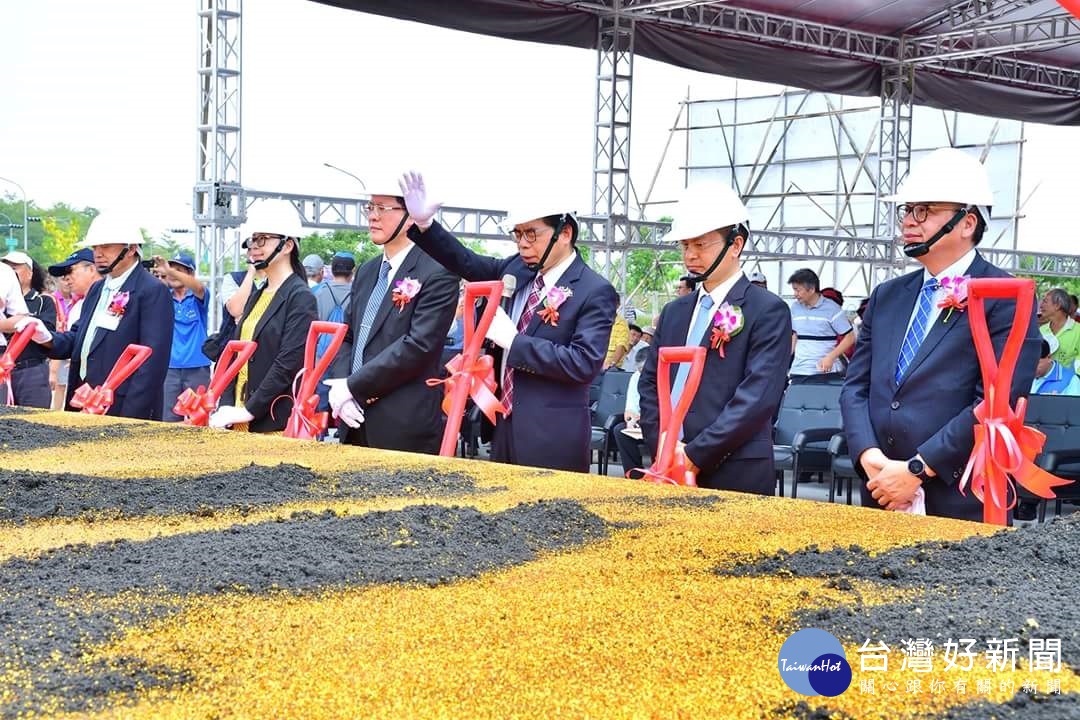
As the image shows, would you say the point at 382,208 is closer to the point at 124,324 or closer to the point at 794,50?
the point at 124,324

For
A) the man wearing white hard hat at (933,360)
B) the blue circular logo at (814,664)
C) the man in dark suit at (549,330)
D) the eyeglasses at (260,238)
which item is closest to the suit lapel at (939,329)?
A: the man wearing white hard hat at (933,360)

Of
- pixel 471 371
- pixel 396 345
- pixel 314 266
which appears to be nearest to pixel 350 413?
pixel 396 345

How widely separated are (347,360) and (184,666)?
2.72 meters

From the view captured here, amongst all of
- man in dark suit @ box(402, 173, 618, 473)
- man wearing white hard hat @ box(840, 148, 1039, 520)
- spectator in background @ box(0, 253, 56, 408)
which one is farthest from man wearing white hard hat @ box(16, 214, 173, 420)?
man wearing white hard hat @ box(840, 148, 1039, 520)

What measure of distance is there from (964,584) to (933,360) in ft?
4.23

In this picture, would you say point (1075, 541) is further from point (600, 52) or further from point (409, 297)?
point (600, 52)

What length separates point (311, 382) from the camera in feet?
10.3

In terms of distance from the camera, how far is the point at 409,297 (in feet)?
10.7

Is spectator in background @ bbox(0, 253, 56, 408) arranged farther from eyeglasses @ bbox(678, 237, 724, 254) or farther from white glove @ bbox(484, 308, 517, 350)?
eyeglasses @ bbox(678, 237, 724, 254)

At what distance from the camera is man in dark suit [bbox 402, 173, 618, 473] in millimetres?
3029

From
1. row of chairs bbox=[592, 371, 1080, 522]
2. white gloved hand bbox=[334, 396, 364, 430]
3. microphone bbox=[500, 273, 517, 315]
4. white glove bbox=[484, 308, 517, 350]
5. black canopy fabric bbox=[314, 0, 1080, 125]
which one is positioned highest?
black canopy fabric bbox=[314, 0, 1080, 125]

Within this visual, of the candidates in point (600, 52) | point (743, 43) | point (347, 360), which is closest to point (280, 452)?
point (347, 360)

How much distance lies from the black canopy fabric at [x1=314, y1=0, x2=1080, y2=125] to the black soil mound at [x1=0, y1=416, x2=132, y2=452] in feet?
23.5

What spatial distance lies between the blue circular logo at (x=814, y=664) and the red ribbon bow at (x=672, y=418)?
1386 mm
